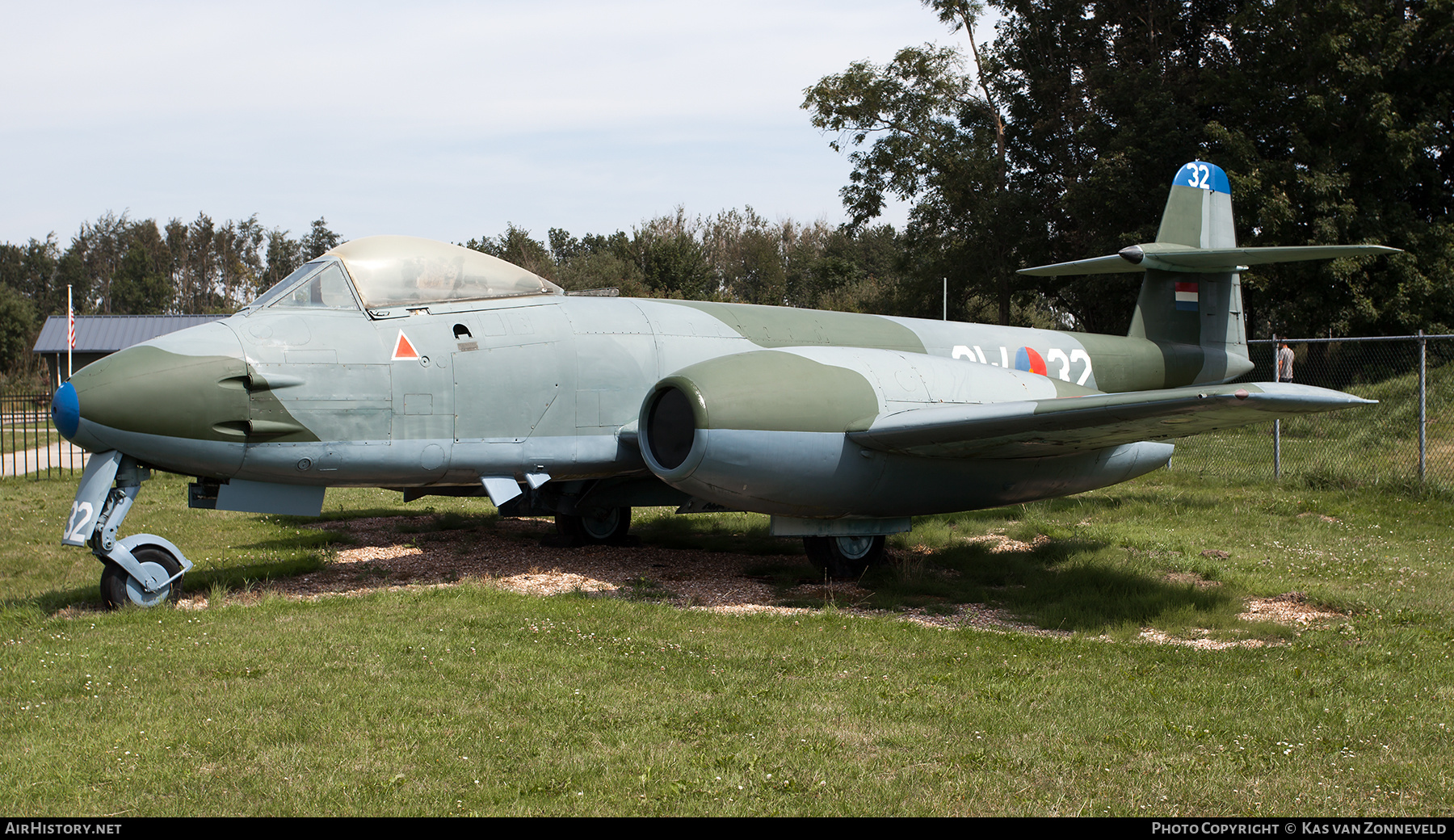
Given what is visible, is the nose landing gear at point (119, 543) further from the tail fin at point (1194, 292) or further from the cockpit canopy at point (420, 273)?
the tail fin at point (1194, 292)

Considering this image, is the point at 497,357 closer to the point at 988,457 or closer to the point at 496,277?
the point at 496,277

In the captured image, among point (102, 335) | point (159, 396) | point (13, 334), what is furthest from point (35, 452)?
point (13, 334)

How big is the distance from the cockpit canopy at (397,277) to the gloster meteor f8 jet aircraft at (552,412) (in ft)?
0.06

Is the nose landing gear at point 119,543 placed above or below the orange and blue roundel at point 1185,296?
below

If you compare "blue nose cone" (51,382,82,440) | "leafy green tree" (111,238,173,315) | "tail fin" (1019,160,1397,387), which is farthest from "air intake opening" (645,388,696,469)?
"leafy green tree" (111,238,173,315)

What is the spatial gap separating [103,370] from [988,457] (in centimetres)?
666

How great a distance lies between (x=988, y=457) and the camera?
8305 mm

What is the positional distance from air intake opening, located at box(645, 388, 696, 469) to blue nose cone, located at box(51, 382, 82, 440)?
12.7ft

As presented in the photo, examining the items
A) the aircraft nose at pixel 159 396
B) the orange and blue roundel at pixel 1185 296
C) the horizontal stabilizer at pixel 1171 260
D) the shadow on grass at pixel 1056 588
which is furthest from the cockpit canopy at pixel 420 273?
the orange and blue roundel at pixel 1185 296

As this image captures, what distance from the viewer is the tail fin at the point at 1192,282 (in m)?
11.7

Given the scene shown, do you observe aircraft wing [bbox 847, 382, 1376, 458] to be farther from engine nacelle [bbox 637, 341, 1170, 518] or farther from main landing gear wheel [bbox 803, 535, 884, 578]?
main landing gear wheel [bbox 803, 535, 884, 578]

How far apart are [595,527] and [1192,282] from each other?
25.0ft

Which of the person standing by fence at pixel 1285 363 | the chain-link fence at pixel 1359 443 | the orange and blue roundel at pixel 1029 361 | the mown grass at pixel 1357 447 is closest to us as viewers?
the orange and blue roundel at pixel 1029 361
